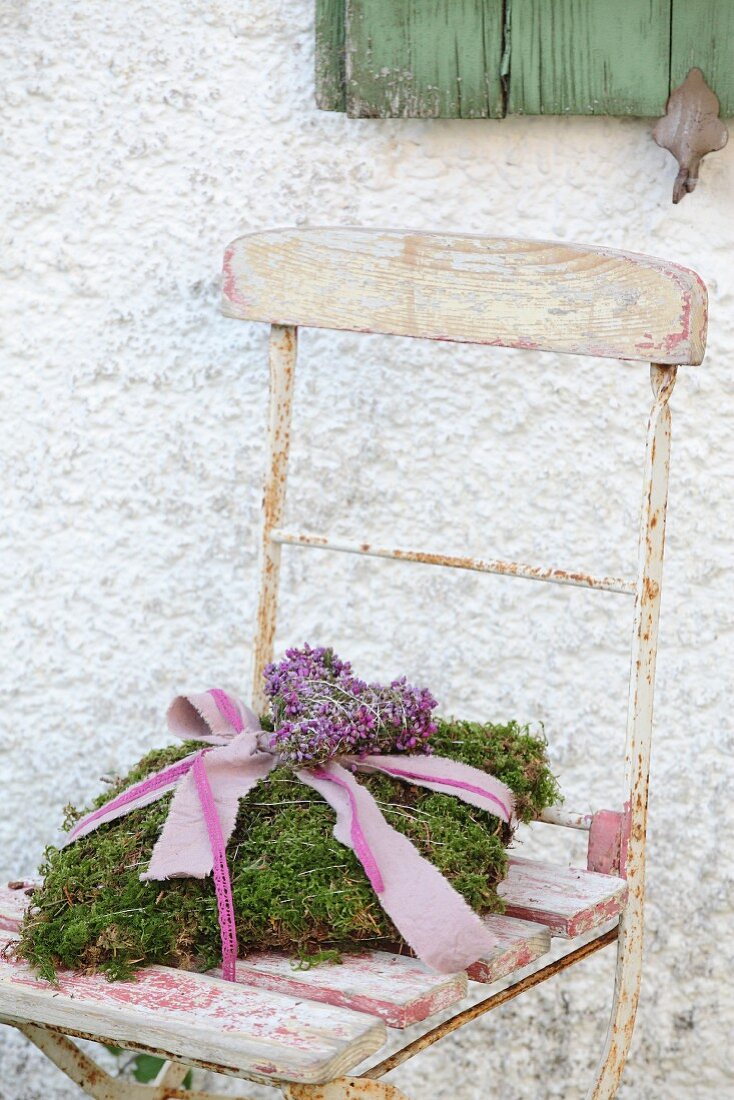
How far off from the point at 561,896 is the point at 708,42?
0.88m

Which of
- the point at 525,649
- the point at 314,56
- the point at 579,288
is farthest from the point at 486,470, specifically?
the point at 314,56

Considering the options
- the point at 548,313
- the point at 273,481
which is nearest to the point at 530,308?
the point at 548,313

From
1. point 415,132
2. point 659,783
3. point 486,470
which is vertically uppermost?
point 415,132

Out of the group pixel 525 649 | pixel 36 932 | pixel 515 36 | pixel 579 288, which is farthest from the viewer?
pixel 525 649

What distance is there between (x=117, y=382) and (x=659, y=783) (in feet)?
2.55

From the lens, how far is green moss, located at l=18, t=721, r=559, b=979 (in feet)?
2.87

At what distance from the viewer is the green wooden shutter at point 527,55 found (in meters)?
1.32

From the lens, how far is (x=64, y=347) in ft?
4.82

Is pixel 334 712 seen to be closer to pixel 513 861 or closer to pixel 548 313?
pixel 513 861

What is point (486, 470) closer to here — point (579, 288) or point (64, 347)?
point (579, 288)

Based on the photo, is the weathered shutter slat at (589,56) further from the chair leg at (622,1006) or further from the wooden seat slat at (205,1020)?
the wooden seat slat at (205,1020)

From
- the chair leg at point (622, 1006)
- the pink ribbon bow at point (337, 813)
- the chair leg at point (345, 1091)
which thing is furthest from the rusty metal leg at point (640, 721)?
the chair leg at point (345, 1091)

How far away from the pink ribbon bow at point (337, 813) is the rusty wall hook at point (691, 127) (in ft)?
2.29

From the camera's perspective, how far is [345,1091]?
0.77 metres
